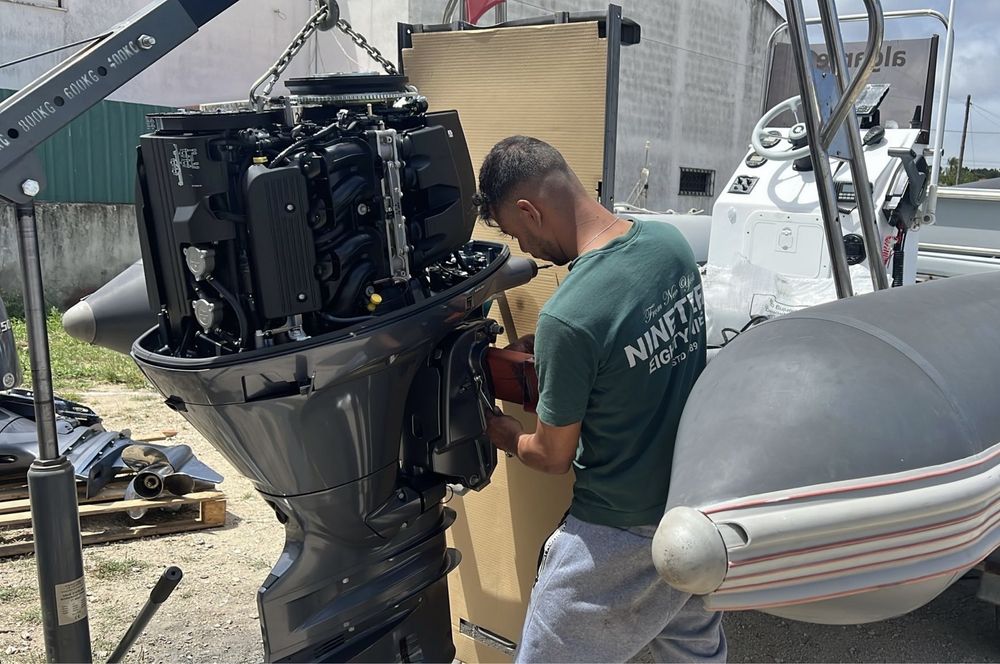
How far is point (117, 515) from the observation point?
409cm

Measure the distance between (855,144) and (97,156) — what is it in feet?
30.7

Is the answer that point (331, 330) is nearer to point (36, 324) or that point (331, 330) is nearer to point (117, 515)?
point (36, 324)

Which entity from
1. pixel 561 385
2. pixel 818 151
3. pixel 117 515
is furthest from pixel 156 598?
pixel 117 515

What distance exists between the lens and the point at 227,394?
5.32 ft

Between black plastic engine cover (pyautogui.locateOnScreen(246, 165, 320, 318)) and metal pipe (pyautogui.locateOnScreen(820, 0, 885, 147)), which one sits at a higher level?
metal pipe (pyautogui.locateOnScreen(820, 0, 885, 147))

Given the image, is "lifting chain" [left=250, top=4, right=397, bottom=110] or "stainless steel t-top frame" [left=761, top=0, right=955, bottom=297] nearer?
"lifting chain" [left=250, top=4, right=397, bottom=110]

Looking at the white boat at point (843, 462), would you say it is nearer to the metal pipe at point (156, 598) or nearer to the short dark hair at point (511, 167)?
the short dark hair at point (511, 167)

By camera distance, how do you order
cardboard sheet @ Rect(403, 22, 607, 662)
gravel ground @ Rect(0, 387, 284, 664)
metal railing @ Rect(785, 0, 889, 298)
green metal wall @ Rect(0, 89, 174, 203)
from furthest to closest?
green metal wall @ Rect(0, 89, 174, 203), gravel ground @ Rect(0, 387, 284, 664), cardboard sheet @ Rect(403, 22, 607, 662), metal railing @ Rect(785, 0, 889, 298)

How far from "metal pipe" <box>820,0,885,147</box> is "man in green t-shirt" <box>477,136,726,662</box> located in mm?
527

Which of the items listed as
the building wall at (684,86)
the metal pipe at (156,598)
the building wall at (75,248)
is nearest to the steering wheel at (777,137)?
the metal pipe at (156,598)

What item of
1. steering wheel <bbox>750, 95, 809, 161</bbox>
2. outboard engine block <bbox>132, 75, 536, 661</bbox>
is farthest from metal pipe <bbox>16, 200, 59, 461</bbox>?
steering wheel <bbox>750, 95, 809, 161</bbox>

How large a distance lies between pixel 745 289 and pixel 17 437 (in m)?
3.33

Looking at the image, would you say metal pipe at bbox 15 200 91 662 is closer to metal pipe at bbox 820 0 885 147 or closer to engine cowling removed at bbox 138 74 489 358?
engine cowling removed at bbox 138 74 489 358

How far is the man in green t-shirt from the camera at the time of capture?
173 cm
